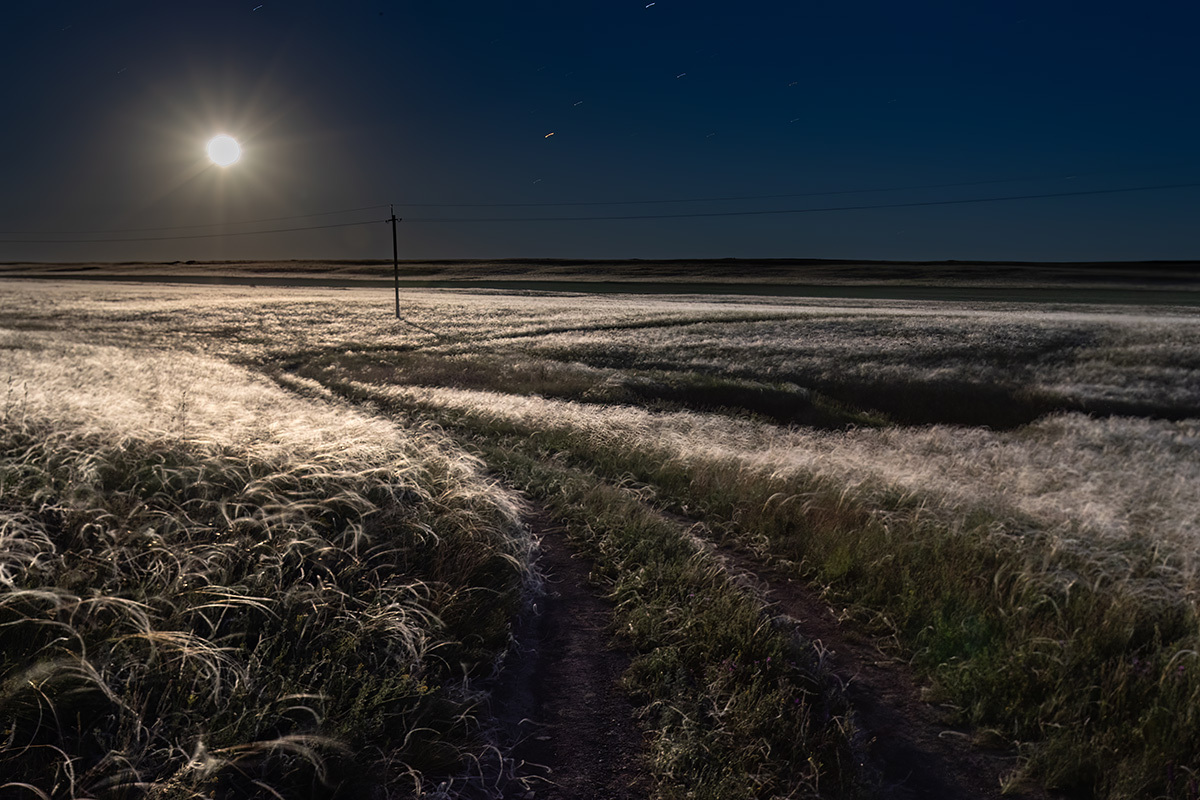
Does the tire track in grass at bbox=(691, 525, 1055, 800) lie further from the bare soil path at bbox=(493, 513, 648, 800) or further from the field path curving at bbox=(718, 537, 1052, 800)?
the bare soil path at bbox=(493, 513, 648, 800)

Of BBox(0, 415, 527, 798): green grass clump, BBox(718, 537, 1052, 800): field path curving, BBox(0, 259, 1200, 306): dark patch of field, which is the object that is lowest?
BBox(718, 537, 1052, 800): field path curving

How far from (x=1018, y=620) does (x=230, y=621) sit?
20.3ft

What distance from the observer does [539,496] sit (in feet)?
31.7

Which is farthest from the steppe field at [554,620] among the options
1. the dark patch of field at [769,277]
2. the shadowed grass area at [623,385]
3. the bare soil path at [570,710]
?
the dark patch of field at [769,277]

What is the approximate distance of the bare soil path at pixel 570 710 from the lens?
162 inches

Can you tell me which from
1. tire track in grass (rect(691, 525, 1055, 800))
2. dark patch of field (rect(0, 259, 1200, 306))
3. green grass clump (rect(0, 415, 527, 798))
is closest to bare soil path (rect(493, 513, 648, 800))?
green grass clump (rect(0, 415, 527, 798))

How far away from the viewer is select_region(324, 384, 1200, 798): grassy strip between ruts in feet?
15.1

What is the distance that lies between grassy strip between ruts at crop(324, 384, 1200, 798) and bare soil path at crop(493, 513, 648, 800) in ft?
8.17

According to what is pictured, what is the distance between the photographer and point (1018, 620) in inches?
242

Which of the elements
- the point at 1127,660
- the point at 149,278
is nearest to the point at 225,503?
the point at 1127,660

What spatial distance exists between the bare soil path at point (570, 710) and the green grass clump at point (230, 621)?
0.29 metres

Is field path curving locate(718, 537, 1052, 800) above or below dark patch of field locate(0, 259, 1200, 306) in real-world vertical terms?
below

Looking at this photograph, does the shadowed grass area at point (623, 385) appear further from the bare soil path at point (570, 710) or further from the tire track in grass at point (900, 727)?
the bare soil path at point (570, 710)

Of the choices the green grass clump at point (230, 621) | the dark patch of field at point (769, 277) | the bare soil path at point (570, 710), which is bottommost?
the bare soil path at point (570, 710)
